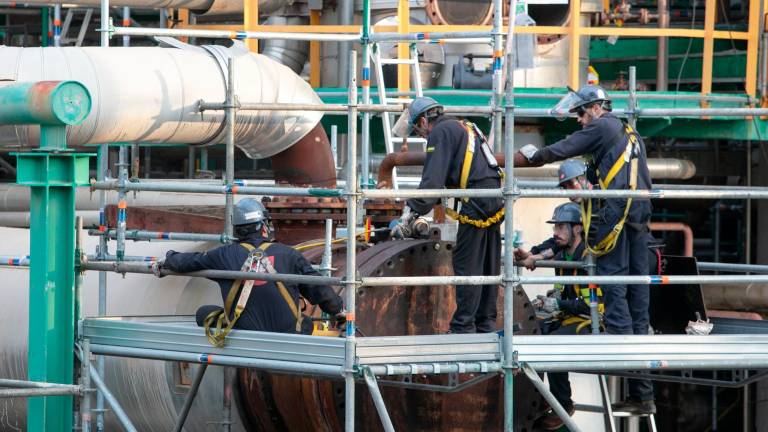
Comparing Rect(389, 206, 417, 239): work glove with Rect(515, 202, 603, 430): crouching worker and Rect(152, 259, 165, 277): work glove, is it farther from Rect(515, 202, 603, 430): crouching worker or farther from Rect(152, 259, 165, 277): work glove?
Rect(152, 259, 165, 277): work glove

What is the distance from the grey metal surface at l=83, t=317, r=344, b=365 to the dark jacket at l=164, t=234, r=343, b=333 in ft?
1.08

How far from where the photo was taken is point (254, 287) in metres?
9.16

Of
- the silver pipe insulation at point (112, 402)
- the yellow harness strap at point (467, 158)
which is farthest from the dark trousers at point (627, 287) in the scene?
the silver pipe insulation at point (112, 402)

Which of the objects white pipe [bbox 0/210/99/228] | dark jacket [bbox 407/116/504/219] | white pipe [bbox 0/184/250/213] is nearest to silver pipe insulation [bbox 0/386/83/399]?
dark jacket [bbox 407/116/504/219]

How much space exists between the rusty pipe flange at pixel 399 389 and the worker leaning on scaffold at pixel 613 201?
3.40 ft

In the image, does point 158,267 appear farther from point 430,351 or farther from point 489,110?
point 489,110

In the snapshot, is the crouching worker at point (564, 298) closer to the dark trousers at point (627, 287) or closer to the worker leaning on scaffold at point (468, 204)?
the dark trousers at point (627, 287)

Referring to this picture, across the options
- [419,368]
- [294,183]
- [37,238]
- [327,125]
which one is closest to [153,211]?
[294,183]

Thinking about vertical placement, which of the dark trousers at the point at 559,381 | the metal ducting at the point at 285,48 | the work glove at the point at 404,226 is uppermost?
the metal ducting at the point at 285,48

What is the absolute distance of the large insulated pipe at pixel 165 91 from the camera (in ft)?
32.4

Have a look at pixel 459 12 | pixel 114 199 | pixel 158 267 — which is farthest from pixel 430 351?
pixel 459 12

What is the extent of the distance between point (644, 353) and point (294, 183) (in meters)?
4.20

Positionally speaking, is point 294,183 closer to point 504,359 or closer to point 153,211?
point 153,211

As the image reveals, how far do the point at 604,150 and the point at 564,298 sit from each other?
1.77 meters
